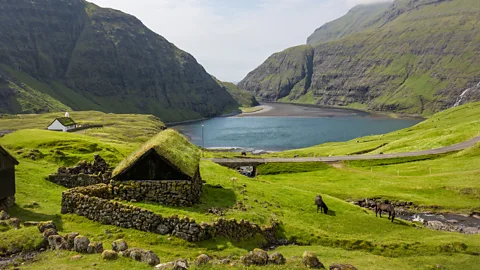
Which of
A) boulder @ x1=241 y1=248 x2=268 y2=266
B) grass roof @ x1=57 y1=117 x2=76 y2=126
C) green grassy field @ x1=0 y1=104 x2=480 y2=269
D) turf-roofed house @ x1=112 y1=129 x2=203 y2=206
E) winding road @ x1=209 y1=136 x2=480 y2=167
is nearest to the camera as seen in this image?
boulder @ x1=241 y1=248 x2=268 y2=266

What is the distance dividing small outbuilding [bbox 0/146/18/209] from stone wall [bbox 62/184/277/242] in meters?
4.54

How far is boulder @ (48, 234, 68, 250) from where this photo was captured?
2048 cm

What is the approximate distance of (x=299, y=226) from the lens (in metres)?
34.3

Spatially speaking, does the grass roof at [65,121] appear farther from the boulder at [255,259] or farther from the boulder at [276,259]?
the boulder at [276,259]

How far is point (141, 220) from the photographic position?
1059 inches

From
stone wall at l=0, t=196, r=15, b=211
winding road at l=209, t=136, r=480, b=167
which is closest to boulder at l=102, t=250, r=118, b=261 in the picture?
stone wall at l=0, t=196, r=15, b=211

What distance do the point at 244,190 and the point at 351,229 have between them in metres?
11.9

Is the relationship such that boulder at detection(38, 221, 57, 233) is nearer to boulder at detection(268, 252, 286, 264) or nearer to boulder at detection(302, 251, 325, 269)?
boulder at detection(268, 252, 286, 264)

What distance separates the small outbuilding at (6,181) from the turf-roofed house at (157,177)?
25.3 ft

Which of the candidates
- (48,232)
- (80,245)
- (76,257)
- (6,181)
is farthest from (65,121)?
(76,257)

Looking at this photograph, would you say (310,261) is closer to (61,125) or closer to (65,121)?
(61,125)

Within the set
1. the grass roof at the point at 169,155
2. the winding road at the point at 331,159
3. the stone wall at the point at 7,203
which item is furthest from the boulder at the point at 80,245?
the winding road at the point at 331,159

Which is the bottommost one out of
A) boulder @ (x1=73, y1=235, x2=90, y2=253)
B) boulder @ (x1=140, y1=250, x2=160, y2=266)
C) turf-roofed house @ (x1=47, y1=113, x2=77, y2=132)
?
turf-roofed house @ (x1=47, y1=113, x2=77, y2=132)

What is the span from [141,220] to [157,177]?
531 centimetres
